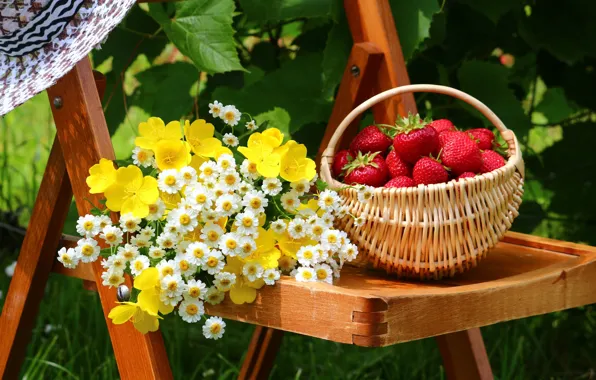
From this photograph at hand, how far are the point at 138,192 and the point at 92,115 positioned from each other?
131mm

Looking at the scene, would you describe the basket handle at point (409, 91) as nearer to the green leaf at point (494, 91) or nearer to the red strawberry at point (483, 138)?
the red strawberry at point (483, 138)

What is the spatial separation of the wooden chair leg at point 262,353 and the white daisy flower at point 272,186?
0.53m

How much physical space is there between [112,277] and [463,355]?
610mm

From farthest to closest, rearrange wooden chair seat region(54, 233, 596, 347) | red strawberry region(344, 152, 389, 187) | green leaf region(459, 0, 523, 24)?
green leaf region(459, 0, 523, 24)
red strawberry region(344, 152, 389, 187)
wooden chair seat region(54, 233, 596, 347)

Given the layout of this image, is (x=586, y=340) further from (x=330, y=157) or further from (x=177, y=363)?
(x=330, y=157)

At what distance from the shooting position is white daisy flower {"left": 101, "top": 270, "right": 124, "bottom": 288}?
3.77 feet

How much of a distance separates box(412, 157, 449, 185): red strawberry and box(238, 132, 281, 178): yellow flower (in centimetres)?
18

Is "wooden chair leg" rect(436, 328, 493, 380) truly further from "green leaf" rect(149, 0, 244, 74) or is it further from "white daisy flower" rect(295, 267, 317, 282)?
"green leaf" rect(149, 0, 244, 74)

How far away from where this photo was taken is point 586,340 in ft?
7.40

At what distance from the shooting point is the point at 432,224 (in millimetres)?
1207

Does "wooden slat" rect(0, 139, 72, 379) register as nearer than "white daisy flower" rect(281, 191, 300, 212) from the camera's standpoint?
No

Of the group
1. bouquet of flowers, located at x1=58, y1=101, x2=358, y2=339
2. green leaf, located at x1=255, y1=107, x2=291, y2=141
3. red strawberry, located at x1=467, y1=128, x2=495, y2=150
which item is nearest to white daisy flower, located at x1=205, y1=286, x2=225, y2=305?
bouquet of flowers, located at x1=58, y1=101, x2=358, y2=339

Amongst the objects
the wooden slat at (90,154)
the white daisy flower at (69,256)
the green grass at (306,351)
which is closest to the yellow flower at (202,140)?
the wooden slat at (90,154)

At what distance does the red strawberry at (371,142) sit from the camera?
130 centimetres
